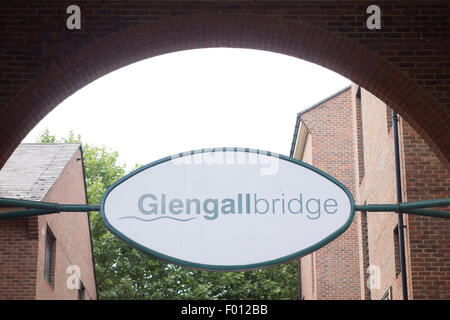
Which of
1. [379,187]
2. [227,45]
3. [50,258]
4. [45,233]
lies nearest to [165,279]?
[50,258]

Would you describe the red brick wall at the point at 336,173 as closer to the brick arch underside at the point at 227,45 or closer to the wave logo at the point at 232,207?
the brick arch underside at the point at 227,45

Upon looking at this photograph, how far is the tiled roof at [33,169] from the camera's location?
20.3m

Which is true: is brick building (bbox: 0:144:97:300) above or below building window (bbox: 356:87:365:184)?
below

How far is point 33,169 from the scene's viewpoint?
22.3 metres

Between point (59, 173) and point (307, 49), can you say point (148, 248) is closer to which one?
point (307, 49)

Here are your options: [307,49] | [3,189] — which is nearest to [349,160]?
[3,189]

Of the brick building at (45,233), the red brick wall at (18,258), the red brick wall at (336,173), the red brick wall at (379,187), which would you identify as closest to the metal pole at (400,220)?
the red brick wall at (379,187)

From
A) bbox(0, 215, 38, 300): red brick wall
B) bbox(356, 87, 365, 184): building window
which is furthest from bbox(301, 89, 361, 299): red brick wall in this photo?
bbox(0, 215, 38, 300): red brick wall

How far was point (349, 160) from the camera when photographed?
101 ft

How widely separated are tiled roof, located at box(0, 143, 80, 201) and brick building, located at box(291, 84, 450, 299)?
8415mm

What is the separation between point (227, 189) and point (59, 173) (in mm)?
15958

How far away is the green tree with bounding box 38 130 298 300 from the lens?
39.8 m

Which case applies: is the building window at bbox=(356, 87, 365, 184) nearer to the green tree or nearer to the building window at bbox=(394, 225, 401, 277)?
the building window at bbox=(394, 225, 401, 277)

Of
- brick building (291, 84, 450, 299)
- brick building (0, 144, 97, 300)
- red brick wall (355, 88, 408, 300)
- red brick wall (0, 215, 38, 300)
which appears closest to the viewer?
brick building (291, 84, 450, 299)
